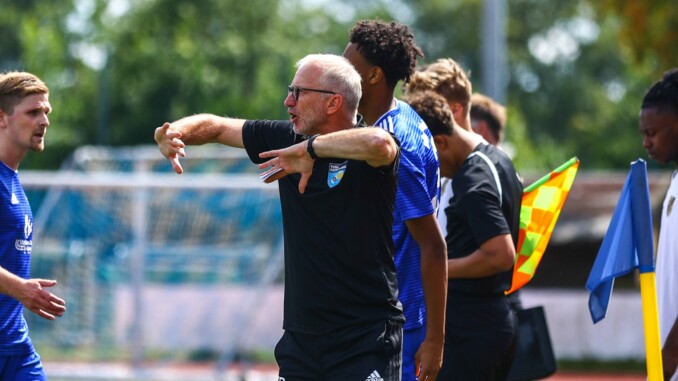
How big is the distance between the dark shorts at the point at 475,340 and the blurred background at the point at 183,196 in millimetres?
1699

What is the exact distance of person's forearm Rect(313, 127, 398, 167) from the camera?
15.1ft

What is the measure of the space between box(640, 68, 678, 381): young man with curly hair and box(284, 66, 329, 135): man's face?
1.80 meters

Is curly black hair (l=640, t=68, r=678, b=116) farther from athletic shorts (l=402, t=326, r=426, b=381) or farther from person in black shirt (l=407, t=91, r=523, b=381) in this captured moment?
athletic shorts (l=402, t=326, r=426, b=381)

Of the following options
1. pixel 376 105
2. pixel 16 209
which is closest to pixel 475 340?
pixel 376 105

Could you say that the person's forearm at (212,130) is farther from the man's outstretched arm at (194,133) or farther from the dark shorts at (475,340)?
the dark shorts at (475,340)

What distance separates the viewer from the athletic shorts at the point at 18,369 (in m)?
5.75

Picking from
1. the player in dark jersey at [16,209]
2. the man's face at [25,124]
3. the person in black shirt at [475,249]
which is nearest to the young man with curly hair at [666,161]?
the person in black shirt at [475,249]

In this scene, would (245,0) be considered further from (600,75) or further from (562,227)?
(600,75)

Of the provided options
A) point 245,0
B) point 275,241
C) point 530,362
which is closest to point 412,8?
point 245,0

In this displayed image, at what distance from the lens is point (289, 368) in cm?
489

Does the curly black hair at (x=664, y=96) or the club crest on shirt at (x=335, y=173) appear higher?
the curly black hair at (x=664, y=96)

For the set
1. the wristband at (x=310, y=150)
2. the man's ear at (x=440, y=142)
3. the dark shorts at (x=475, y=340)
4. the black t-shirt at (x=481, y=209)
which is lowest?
the dark shorts at (x=475, y=340)

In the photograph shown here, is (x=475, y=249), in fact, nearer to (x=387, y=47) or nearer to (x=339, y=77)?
(x=387, y=47)

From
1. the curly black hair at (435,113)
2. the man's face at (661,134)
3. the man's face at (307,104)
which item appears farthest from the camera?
the curly black hair at (435,113)
